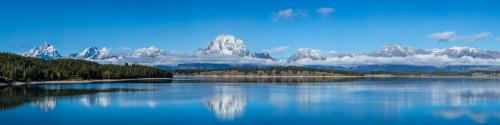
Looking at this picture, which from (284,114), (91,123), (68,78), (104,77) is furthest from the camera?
(104,77)

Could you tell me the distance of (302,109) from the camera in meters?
49.3

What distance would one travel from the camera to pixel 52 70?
145500 millimetres

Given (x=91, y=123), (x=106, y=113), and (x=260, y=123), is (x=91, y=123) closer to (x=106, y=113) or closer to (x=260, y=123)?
(x=106, y=113)

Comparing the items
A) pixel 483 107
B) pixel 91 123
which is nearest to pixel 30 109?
pixel 91 123

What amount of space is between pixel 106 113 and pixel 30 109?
264 inches

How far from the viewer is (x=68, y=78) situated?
14825cm

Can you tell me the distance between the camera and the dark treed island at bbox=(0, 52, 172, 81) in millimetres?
128000

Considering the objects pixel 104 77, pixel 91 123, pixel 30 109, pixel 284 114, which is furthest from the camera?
pixel 104 77

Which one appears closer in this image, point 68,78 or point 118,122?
point 118,122

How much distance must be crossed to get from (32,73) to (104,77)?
37493 mm

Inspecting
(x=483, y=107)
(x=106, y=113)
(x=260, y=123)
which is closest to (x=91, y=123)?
(x=106, y=113)

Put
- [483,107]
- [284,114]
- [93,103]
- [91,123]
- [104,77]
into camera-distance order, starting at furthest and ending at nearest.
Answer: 1. [104,77]
2. [93,103]
3. [483,107]
4. [284,114]
5. [91,123]

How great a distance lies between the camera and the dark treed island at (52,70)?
12800 centimetres

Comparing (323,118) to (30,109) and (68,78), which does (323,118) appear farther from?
(68,78)
